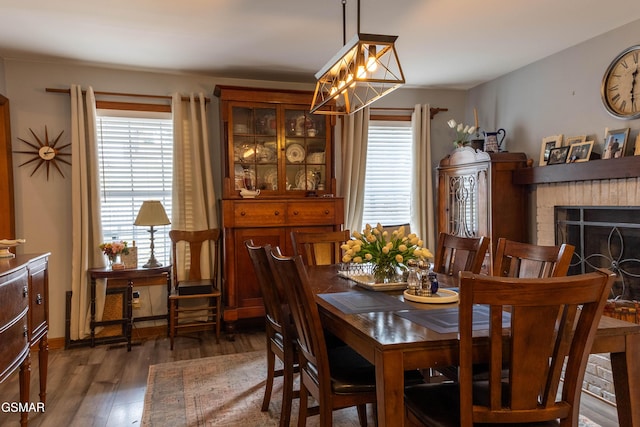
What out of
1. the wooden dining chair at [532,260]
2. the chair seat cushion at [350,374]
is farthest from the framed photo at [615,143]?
the chair seat cushion at [350,374]

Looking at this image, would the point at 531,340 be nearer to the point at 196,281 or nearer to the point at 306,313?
the point at 306,313

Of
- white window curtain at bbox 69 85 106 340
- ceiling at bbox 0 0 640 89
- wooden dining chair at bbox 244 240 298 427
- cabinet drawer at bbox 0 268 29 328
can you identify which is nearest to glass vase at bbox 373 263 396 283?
wooden dining chair at bbox 244 240 298 427

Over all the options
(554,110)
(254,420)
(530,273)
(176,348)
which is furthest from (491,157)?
(176,348)

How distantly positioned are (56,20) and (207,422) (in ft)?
8.81

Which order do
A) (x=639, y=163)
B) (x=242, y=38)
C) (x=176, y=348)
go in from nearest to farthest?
(x=639, y=163) < (x=242, y=38) < (x=176, y=348)

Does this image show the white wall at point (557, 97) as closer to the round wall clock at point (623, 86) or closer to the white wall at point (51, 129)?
the round wall clock at point (623, 86)

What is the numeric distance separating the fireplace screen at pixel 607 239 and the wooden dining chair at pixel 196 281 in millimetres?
2946

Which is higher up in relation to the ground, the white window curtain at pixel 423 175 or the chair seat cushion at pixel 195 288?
the white window curtain at pixel 423 175

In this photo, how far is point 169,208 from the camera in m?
4.09

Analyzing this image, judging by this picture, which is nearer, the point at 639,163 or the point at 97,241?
the point at 639,163

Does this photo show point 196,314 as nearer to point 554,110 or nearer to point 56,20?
point 56,20

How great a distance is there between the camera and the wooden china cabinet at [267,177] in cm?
382

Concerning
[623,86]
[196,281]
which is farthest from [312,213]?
[623,86]

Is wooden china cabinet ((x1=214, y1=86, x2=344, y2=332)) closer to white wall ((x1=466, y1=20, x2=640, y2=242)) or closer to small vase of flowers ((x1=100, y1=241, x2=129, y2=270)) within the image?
small vase of flowers ((x1=100, y1=241, x2=129, y2=270))
